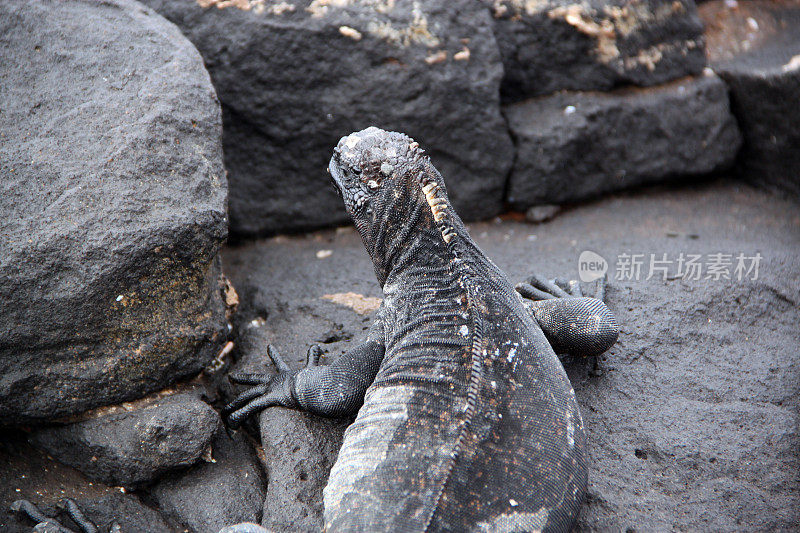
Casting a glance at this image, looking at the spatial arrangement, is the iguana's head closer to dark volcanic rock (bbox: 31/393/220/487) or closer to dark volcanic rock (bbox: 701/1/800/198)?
dark volcanic rock (bbox: 31/393/220/487)

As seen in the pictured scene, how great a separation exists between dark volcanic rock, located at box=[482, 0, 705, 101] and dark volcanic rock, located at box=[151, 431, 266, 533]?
12.5ft

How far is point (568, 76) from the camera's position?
586 centimetres

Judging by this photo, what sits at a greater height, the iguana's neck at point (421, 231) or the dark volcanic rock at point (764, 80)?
the iguana's neck at point (421, 231)

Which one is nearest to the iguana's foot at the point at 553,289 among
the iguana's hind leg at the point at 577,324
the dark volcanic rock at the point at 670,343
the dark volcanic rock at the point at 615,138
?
the dark volcanic rock at the point at 670,343

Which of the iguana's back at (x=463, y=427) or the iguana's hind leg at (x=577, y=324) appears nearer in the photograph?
the iguana's back at (x=463, y=427)

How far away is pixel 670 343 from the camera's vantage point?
4094 millimetres

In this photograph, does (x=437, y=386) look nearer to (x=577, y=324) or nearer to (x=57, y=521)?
(x=577, y=324)

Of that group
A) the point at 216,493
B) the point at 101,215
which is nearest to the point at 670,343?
the point at 216,493

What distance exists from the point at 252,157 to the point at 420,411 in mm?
3083

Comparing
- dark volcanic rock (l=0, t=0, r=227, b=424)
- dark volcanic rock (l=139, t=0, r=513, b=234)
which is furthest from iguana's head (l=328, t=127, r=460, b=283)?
dark volcanic rock (l=139, t=0, r=513, b=234)

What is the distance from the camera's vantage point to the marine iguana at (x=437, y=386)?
9.45 ft

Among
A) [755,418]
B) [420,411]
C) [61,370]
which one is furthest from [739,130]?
[61,370]

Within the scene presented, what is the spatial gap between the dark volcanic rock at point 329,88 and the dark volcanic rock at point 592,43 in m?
0.36

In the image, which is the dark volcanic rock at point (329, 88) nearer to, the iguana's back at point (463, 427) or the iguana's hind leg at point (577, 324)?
the iguana's hind leg at point (577, 324)
